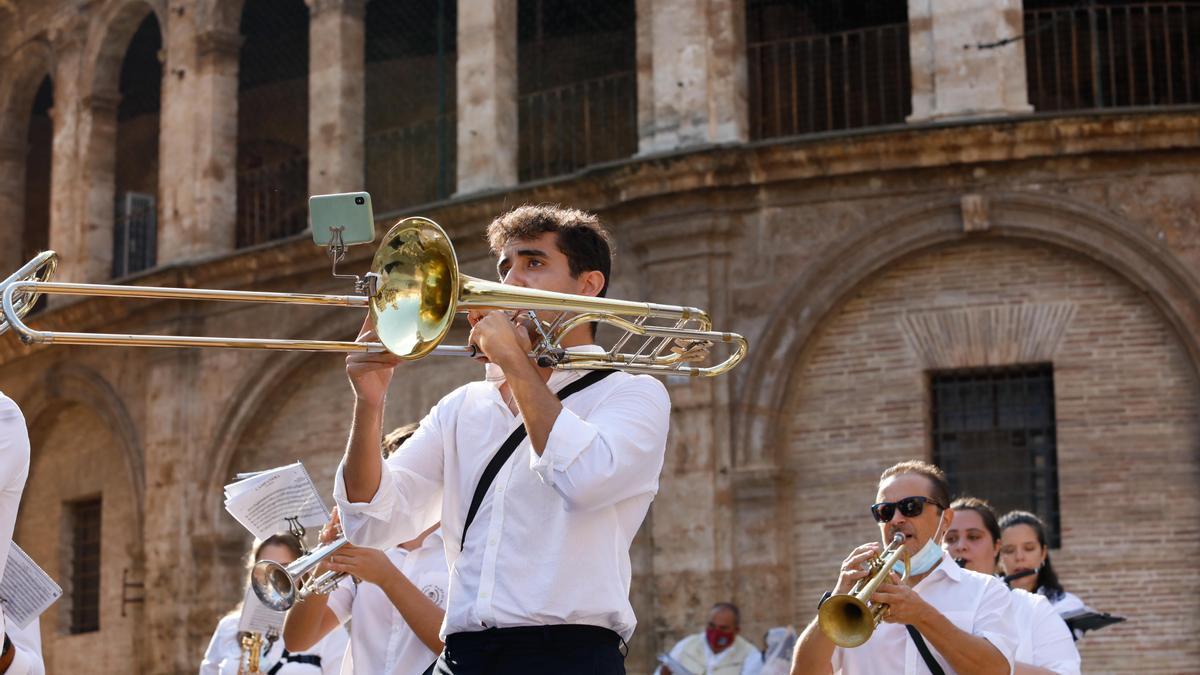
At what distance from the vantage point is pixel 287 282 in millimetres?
18297

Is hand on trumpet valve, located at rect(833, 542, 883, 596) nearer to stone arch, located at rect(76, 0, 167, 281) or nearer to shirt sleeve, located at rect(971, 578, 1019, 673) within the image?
shirt sleeve, located at rect(971, 578, 1019, 673)

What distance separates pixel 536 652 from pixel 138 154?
20496 millimetres

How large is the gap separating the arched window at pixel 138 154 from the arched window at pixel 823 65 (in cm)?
744

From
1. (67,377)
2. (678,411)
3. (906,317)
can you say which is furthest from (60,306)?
(906,317)

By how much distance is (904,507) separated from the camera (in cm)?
561

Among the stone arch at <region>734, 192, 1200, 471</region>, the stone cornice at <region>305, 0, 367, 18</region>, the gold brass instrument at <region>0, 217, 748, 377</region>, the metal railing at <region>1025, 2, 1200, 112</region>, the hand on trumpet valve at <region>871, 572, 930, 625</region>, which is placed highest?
the stone cornice at <region>305, 0, 367, 18</region>

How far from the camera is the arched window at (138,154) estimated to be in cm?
2139

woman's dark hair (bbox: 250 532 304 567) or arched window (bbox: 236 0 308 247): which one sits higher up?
arched window (bbox: 236 0 308 247)

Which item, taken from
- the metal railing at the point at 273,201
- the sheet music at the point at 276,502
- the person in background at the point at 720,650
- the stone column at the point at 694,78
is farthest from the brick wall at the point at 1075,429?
the sheet music at the point at 276,502

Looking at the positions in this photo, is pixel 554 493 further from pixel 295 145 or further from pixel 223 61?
pixel 295 145

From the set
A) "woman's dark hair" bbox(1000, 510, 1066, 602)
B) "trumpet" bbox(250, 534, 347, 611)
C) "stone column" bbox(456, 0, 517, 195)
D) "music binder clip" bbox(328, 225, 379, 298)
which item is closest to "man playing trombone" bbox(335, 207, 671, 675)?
→ "music binder clip" bbox(328, 225, 379, 298)

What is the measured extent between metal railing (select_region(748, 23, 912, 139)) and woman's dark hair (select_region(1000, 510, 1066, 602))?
9.32 m

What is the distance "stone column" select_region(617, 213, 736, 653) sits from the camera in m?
14.6

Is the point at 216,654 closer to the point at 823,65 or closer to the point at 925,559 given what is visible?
the point at 925,559
